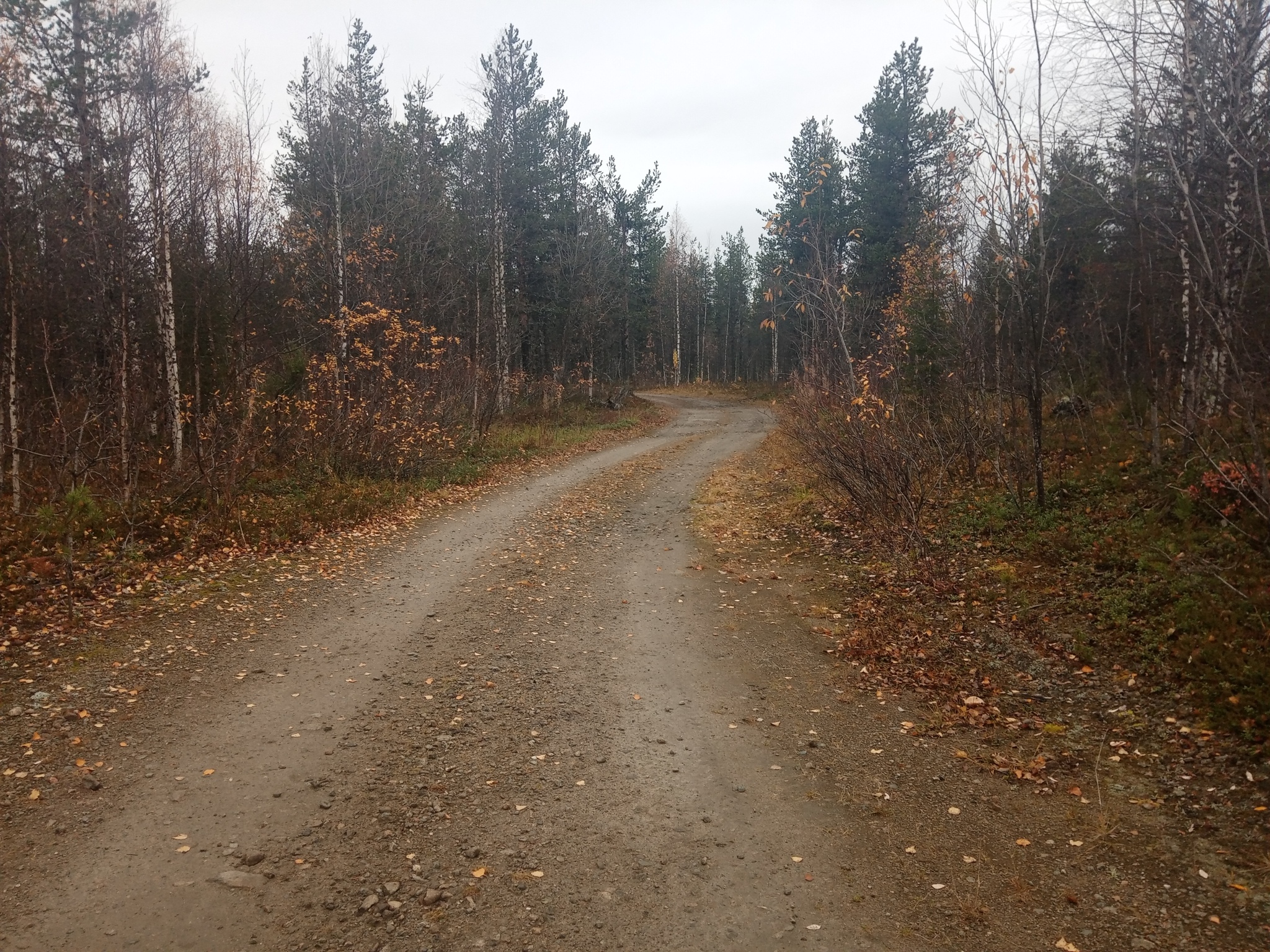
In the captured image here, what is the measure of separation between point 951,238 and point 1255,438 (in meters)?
6.19

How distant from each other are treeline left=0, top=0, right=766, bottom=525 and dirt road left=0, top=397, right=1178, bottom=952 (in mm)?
5064

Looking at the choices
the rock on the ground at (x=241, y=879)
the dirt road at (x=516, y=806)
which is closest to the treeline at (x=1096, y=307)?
the dirt road at (x=516, y=806)

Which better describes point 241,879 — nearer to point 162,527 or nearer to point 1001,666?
point 1001,666

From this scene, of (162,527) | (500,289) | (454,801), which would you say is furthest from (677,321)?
(454,801)

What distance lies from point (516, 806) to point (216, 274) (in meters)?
14.9

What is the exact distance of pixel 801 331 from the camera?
13.9 meters

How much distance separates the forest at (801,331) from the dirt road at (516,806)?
254 cm

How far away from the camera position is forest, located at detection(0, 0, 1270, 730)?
673cm

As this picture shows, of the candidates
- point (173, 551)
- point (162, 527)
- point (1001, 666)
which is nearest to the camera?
point (1001, 666)

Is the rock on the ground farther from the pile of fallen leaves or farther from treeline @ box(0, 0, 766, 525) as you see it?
treeline @ box(0, 0, 766, 525)

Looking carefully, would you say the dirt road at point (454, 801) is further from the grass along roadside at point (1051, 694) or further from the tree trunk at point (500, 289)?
the tree trunk at point (500, 289)

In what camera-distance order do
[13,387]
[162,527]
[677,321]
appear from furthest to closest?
[677,321], [13,387], [162,527]

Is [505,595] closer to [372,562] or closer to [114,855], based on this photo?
[372,562]

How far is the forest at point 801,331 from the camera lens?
6.73 meters
